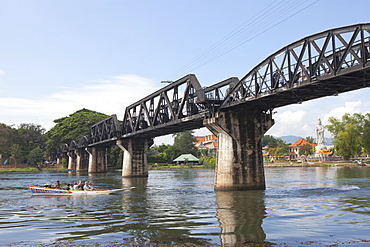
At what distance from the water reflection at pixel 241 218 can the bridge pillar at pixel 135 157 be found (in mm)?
44688

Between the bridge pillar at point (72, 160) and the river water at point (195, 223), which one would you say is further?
the bridge pillar at point (72, 160)

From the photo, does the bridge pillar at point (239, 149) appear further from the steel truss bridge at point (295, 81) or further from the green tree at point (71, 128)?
the green tree at point (71, 128)

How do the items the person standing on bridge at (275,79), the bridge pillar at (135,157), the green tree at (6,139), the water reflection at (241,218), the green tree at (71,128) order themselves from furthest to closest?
the green tree at (6,139) < the green tree at (71,128) < the bridge pillar at (135,157) < the person standing on bridge at (275,79) < the water reflection at (241,218)

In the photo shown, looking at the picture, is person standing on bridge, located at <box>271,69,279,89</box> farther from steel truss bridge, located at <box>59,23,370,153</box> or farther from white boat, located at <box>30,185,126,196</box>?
white boat, located at <box>30,185,126,196</box>

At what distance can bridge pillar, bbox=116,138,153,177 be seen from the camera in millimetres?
75625

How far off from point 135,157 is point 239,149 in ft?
139

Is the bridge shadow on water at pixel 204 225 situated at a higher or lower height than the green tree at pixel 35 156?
lower

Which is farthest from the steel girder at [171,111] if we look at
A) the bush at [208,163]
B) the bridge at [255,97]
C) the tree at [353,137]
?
the tree at [353,137]

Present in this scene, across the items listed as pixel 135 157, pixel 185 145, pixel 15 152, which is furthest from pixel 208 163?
pixel 15 152

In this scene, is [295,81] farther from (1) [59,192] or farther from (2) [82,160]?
(2) [82,160]

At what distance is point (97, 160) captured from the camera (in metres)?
114

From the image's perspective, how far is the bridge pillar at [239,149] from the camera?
37750mm

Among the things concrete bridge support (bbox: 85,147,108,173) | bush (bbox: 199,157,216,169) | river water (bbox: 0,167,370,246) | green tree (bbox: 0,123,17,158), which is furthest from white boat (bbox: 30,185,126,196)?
green tree (bbox: 0,123,17,158)

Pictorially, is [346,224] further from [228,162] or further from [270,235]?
[228,162]
